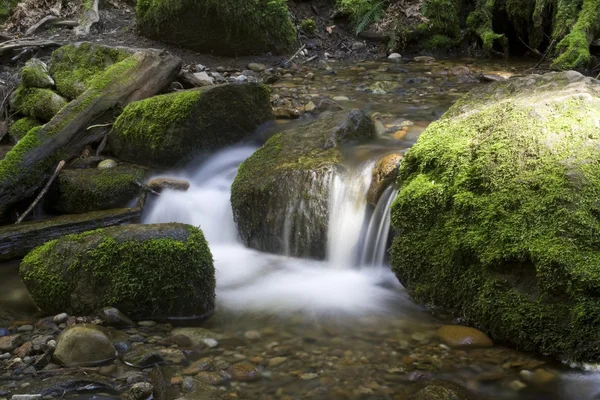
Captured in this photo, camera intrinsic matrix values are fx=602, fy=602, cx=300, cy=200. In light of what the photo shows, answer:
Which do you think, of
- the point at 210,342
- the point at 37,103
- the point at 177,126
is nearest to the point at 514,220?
the point at 210,342

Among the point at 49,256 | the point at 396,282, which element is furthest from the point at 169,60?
the point at 396,282

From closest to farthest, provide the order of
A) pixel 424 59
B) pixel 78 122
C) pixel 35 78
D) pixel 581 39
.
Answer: pixel 78 122 < pixel 35 78 < pixel 581 39 < pixel 424 59

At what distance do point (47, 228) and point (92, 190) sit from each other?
66cm

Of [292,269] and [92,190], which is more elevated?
[92,190]

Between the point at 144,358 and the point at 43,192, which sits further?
the point at 43,192

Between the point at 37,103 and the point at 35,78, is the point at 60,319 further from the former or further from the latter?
the point at 35,78

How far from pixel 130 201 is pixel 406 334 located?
10.7 feet

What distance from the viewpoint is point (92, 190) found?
19.2ft

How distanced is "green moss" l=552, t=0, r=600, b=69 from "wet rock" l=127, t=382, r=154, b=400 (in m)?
7.87

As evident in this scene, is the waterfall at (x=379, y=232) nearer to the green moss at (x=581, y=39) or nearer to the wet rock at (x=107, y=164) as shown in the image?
the wet rock at (x=107, y=164)

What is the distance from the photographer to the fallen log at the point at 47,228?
205 inches

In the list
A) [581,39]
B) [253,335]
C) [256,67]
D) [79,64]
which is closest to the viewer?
[253,335]

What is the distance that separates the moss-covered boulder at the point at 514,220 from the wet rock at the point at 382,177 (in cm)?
27

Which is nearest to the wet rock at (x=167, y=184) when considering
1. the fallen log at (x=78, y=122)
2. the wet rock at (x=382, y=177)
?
the fallen log at (x=78, y=122)
